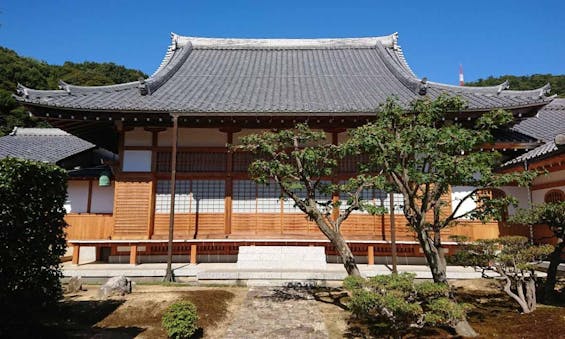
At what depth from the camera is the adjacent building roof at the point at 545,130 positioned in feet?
35.7

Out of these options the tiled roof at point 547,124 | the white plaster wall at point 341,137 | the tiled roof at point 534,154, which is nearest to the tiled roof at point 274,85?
the white plaster wall at point 341,137

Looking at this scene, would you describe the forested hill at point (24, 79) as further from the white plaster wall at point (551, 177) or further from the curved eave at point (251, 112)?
the white plaster wall at point (551, 177)

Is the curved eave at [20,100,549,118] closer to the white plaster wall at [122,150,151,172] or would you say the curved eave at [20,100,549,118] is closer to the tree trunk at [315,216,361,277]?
the white plaster wall at [122,150,151,172]

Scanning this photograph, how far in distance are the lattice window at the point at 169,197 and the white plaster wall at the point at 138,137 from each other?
146 cm

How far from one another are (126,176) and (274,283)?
6.24 metres

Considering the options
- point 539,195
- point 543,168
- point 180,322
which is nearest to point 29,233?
point 180,322

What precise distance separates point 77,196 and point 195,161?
5.98 metres

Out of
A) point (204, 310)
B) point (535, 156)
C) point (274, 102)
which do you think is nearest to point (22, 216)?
point (204, 310)

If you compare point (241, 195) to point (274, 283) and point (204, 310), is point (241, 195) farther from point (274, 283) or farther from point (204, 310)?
point (204, 310)

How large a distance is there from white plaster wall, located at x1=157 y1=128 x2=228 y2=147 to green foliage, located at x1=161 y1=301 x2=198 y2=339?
7.43 m

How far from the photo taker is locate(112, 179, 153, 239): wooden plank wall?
38.3ft

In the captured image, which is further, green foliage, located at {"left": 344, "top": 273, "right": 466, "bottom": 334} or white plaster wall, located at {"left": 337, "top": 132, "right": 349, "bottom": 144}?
white plaster wall, located at {"left": 337, "top": 132, "right": 349, "bottom": 144}

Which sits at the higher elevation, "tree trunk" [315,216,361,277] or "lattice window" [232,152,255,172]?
"lattice window" [232,152,255,172]

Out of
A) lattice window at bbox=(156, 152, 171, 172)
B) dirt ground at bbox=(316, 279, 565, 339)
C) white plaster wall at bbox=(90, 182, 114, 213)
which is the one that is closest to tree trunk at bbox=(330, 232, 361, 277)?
dirt ground at bbox=(316, 279, 565, 339)
